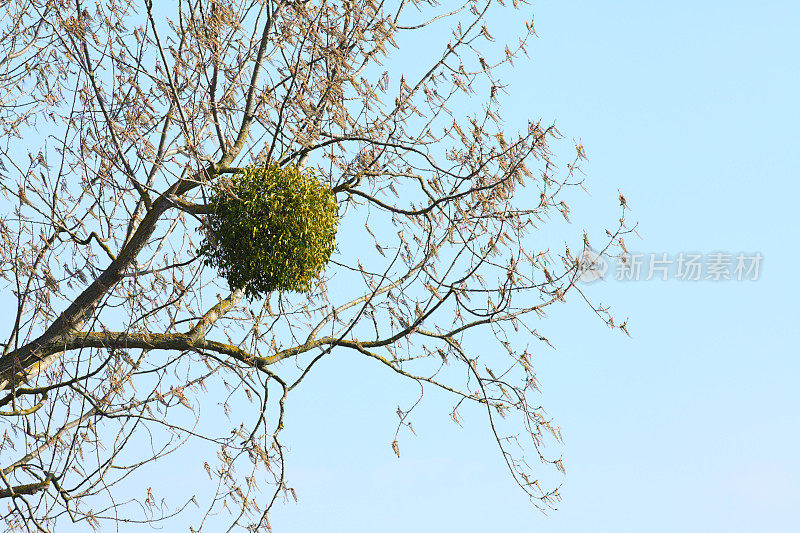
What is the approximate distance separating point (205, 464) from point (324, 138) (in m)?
2.10

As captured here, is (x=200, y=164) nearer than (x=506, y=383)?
Yes

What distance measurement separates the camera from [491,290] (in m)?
5.46

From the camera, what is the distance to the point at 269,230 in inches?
172

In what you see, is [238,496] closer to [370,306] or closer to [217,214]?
[370,306]

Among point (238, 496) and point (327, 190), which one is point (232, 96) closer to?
point (327, 190)

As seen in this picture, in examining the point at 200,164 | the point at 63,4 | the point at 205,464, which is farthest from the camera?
the point at 63,4

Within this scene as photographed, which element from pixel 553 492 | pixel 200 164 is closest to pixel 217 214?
pixel 200 164

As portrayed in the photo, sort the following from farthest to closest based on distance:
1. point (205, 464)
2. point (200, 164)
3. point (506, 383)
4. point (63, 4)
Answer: point (506, 383) < point (63, 4) < point (205, 464) < point (200, 164)

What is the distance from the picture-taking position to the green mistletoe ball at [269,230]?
14.3 feet

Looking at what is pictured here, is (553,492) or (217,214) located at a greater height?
(217,214)

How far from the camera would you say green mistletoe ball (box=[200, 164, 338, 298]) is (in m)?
4.37

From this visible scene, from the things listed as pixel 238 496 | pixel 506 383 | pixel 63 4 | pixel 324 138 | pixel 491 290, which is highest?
pixel 63 4

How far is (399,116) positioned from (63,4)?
2238 mm

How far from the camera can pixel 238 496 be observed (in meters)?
5.04
